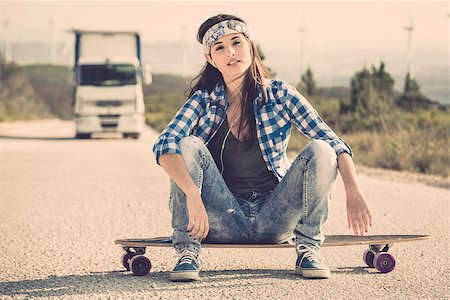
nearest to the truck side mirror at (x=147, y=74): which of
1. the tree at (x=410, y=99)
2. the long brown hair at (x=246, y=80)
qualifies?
the tree at (x=410, y=99)

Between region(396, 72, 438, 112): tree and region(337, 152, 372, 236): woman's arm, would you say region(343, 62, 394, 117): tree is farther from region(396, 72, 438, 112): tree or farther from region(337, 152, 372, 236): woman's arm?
region(337, 152, 372, 236): woman's arm

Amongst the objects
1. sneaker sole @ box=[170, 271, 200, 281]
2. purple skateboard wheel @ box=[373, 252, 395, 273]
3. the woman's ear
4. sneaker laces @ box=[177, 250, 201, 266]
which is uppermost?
the woman's ear

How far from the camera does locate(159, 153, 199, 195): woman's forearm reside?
4230 millimetres

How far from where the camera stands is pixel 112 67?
2400 cm

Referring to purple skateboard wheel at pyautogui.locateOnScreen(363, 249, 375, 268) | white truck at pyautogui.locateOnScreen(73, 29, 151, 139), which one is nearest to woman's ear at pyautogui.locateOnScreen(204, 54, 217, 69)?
purple skateboard wheel at pyautogui.locateOnScreen(363, 249, 375, 268)

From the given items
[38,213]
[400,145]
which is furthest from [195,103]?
[400,145]

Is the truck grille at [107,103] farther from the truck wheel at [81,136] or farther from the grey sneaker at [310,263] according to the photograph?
the grey sneaker at [310,263]

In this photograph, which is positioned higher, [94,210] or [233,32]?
[233,32]

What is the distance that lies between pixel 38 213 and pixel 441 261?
389 cm

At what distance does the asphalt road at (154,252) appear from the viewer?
4266 mm

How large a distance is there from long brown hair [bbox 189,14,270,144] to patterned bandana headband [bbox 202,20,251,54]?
3cm

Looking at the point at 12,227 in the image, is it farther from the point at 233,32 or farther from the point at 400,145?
the point at 400,145

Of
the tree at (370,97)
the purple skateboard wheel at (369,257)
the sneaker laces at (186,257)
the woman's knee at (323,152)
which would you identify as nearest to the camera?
the woman's knee at (323,152)

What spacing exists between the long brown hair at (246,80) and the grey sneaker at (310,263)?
65 cm
